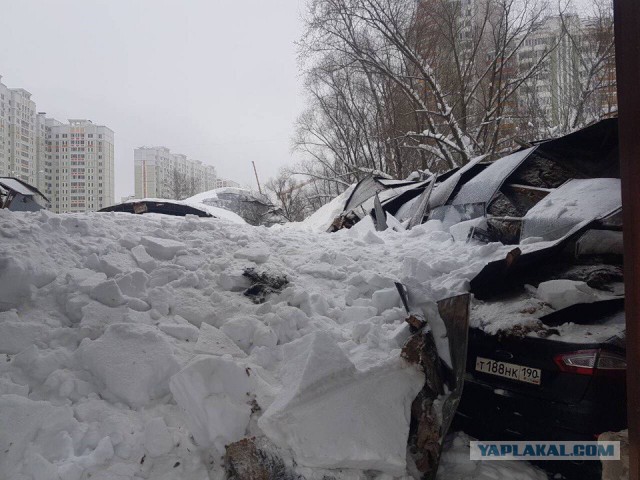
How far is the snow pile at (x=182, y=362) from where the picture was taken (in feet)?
7.22

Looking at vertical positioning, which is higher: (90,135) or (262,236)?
(90,135)

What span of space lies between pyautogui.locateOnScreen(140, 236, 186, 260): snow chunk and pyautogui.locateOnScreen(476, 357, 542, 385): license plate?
317 cm

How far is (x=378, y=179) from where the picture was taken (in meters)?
10.3

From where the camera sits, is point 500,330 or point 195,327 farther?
point 195,327

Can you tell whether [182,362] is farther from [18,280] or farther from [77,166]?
[77,166]

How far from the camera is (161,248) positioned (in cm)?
432

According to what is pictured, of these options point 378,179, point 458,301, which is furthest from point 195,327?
point 378,179

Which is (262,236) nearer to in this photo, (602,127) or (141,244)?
(141,244)

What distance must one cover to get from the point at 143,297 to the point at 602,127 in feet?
17.7

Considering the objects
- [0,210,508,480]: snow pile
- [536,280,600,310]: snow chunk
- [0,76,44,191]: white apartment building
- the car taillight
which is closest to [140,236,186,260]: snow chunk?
[0,210,508,480]: snow pile

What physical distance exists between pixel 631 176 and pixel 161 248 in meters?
4.03

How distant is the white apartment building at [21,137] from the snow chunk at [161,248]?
933 inches

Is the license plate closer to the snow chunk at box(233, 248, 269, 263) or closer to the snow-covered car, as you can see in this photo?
the snow-covered car

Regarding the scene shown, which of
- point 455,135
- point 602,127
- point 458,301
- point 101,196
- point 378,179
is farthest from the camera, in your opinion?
point 101,196
